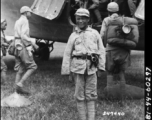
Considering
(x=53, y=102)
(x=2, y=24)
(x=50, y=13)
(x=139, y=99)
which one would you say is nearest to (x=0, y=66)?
(x=2, y=24)

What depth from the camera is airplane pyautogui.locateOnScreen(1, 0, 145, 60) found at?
678 centimetres

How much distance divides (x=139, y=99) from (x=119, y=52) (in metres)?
0.97

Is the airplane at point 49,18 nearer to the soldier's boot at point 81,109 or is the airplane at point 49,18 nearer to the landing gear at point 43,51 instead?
the landing gear at point 43,51

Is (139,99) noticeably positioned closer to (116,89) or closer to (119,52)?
(116,89)

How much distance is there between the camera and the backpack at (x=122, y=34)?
5.05 metres

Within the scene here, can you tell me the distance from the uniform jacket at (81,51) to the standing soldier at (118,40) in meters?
1.04

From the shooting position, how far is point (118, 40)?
16.6 ft

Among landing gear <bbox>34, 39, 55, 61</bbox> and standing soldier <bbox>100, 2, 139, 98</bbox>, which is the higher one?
standing soldier <bbox>100, 2, 139, 98</bbox>

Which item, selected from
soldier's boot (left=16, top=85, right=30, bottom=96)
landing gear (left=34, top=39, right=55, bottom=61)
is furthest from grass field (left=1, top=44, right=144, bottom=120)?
landing gear (left=34, top=39, right=55, bottom=61)

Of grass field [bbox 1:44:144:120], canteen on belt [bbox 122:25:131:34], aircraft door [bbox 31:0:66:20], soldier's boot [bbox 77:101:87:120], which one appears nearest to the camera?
soldier's boot [bbox 77:101:87:120]

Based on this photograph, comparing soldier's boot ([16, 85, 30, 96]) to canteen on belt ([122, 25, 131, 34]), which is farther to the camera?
soldier's boot ([16, 85, 30, 96])

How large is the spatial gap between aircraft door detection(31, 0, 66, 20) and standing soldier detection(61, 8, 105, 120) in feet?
8.94

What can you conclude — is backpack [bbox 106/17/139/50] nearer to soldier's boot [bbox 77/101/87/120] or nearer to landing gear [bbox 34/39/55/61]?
soldier's boot [bbox 77/101/87/120]

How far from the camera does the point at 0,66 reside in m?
6.85
